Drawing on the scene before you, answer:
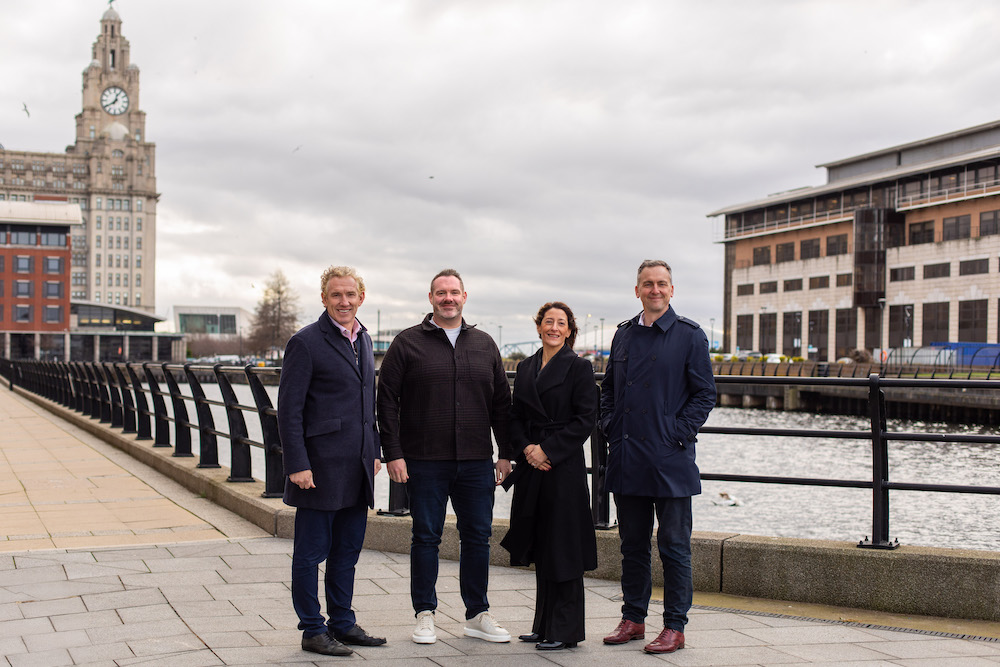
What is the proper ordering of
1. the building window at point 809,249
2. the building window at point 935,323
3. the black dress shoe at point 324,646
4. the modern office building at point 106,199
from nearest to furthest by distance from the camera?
the black dress shoe at point 324,646 → the building window at point 935,323 → the building window at point 809,249 → the modern office building at point 106,199

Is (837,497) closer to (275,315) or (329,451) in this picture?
(329,451)

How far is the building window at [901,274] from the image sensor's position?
71750 mm

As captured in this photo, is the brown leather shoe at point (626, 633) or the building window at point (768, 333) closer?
the brown leather shoe at point (626, 633)

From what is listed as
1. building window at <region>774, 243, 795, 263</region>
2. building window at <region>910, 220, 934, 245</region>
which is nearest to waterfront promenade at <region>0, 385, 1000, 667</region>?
building window at <region>910, 220, 934, 245</region>

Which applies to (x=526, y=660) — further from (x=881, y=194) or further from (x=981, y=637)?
(x=881, y=194)

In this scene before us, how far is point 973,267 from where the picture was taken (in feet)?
220

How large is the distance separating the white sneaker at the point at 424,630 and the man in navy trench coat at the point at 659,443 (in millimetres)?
839

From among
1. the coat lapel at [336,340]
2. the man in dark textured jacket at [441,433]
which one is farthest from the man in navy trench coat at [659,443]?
the coat lapel at [336,340]

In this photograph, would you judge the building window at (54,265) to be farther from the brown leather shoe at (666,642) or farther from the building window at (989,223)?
the brown leather shoe at (666,642)

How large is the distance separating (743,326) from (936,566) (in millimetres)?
85113

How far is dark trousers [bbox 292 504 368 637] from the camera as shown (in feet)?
15.0

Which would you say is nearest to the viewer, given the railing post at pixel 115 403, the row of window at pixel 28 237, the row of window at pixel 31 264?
the railing post at pixel 115 403

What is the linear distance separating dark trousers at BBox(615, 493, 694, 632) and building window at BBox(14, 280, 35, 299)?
103 meters

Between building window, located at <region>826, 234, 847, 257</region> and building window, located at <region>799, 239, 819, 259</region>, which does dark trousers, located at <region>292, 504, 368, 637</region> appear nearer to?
building window, located at <region>826, 234, 847, 257</region>
